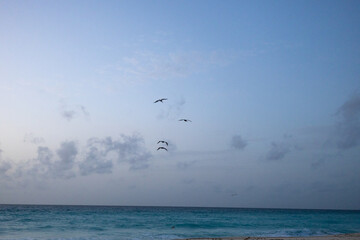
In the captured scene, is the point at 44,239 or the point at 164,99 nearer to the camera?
the point at 164,99

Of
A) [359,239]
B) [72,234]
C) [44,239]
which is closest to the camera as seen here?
[359,239]

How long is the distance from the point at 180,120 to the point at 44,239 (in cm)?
1674

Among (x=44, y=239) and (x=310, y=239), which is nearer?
(x=310, y=239)

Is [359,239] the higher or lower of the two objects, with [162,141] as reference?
lower

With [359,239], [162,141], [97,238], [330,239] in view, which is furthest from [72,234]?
[359,239]

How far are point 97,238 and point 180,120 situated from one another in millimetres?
14305

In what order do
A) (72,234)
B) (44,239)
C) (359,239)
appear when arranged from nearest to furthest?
(359,239), (44,239), (72,234)

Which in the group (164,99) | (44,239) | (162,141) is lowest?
(44,239)

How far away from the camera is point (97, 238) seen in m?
33.4

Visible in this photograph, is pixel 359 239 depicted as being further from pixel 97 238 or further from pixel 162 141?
pixel 97 238

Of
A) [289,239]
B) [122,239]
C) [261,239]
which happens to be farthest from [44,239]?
[289,239]

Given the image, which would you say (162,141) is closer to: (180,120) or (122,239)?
(180,120)

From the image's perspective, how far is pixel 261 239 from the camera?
28.8 metres

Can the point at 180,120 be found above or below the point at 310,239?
above
